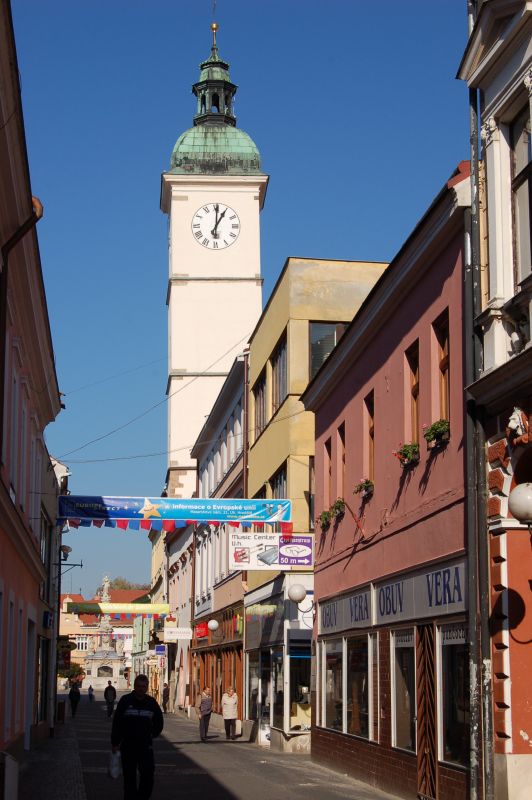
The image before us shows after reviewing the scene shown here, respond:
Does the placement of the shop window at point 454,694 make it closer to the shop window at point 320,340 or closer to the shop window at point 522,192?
the shop window at point 522,192

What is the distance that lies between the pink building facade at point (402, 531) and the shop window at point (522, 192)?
2.99ft

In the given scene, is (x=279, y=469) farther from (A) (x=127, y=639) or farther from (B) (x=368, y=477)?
(A) (x=127, y=639)

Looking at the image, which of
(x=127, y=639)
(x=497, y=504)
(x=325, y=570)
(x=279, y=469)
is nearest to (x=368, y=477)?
(x=325, y=570)

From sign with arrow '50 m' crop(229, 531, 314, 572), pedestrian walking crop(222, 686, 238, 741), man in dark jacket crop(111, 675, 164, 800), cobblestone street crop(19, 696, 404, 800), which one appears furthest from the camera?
pedestrian walking crop(222, 686, 238, 741)

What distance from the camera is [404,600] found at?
1728 centimetres

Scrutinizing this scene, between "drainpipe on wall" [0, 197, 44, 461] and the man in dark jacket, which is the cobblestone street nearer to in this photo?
the man in dark jacket

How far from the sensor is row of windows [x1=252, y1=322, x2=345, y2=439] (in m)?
Result: 28.9

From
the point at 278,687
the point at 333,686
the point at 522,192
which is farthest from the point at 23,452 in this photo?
the point at 522,192

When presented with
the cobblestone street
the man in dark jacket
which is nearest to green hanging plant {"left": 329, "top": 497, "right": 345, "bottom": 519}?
the cobblestone street

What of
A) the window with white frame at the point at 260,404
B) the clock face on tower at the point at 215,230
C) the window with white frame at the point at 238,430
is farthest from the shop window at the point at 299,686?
the clock face on tower at the point at 215,230

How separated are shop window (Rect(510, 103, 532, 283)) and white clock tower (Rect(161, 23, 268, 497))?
49.5m

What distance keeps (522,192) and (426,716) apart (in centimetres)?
657

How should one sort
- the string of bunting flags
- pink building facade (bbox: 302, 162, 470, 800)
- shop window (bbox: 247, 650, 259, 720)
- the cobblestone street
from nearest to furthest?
pink building facade (bbox: 302, 162, 470, 800), the cobblestone street, the string of bunting flags, shop window (bbox: 247, 650, 259, 720)

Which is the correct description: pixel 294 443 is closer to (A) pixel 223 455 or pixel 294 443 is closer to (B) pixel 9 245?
(B) pixel 9 245
